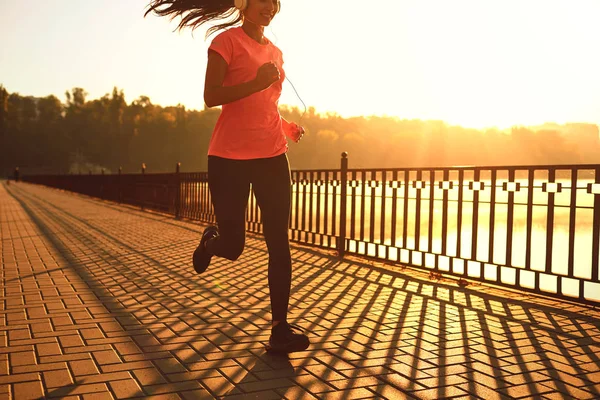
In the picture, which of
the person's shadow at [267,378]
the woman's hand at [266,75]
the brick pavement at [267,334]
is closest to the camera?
the person's shadow at [267,378]

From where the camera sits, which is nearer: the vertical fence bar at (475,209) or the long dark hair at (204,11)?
the long dark hair at (204,11)

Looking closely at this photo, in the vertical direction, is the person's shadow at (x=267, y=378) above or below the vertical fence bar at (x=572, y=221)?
below

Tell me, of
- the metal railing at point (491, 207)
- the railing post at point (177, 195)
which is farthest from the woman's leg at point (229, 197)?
the railing post at point (177, 195)

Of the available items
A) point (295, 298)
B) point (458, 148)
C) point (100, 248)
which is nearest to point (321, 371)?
point (295, 298)

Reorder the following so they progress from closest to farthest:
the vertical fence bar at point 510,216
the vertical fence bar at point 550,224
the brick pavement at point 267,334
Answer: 1. the brick pavement at point 267,334
2. the vertical fence bar at point 550,224
3. the vertical fence bar at point 510,216

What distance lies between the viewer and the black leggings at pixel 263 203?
362cm

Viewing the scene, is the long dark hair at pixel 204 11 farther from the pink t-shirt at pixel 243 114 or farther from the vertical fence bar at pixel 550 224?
the vertical fence bar at pixel 550 224

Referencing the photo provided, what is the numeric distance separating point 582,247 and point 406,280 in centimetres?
186

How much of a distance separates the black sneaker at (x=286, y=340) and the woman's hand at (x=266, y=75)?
1.35 m

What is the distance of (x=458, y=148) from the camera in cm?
9488

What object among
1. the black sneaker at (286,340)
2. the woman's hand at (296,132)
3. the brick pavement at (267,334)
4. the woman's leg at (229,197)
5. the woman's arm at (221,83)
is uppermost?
the woman's arm at (221,83)

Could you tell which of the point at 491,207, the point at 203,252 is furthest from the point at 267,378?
the point at 491,207

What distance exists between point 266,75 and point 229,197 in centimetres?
72

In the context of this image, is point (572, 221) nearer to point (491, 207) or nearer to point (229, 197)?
point (491, 207)
